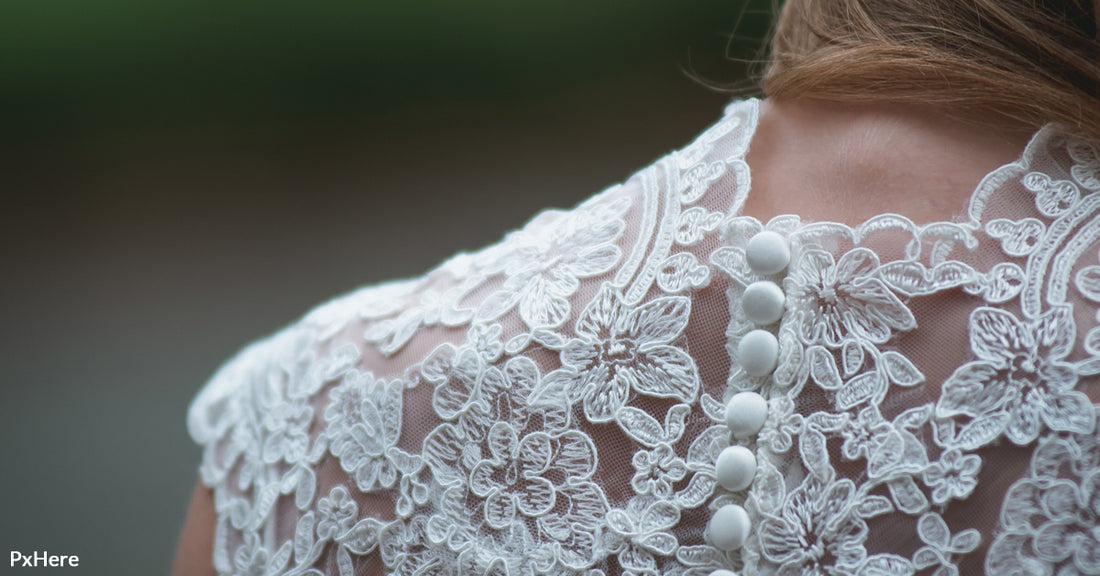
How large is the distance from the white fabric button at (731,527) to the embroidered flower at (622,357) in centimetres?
11

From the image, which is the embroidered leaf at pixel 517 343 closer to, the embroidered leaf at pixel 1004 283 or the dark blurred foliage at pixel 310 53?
the embroidered leaf at pixel 1004 283

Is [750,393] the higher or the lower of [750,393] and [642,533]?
the higher

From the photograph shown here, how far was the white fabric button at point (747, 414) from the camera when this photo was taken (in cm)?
77

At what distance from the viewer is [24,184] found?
5.27 m

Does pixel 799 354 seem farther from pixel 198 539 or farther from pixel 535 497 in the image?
pixel 198 539

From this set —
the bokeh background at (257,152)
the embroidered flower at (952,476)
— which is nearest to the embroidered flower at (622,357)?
the embroidered flower at (952,476)

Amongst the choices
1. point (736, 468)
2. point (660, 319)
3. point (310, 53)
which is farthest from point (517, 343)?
point (310, 53)

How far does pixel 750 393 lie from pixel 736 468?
7 cm

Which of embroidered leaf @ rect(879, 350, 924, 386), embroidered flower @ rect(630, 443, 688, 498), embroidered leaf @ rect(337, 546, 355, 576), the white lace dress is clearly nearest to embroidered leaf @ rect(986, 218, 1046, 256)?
the white lace dress

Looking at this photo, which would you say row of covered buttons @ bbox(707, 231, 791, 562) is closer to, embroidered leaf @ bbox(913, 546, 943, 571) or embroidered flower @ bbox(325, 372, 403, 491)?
embroidered leaf @ bbox(913, 546, 943, 571)

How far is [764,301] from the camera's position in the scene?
780 millimetres

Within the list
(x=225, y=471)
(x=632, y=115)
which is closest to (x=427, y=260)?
(x=632, y=115)

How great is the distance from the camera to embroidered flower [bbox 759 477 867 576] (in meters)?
0.72

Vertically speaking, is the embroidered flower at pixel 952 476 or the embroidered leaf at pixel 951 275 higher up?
the embroidered leaf at pixel 951 275
